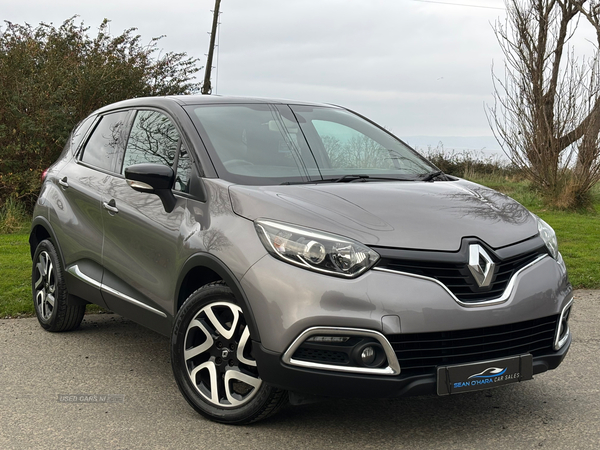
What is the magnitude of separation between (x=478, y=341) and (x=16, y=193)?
1048 centimetres

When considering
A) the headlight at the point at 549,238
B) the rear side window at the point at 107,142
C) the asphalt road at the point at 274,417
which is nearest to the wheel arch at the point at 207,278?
the asphalt road at the point at 274,417

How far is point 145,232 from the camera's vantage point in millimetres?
4156

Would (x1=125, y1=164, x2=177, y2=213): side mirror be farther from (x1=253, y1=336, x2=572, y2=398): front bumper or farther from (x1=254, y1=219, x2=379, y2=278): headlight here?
(x1=253, y1=336, x2=572, y2=398): front bumper

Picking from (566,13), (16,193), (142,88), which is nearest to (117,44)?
(142,88)

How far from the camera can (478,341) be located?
3236 millimetres

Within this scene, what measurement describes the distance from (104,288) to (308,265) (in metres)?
2.01

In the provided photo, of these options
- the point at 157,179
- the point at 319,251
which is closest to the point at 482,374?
the point at 319,251

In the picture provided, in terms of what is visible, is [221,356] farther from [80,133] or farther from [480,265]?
[80,133]

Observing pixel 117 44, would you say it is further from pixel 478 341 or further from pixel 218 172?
pixel 478 341

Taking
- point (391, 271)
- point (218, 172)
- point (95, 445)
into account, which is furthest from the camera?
point (218, 172)

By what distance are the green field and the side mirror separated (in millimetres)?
2850

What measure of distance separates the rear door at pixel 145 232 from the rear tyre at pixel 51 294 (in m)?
0.85

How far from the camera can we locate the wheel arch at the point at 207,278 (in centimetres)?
331

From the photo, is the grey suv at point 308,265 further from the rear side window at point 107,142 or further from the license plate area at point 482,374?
the rear side window at point 107,142
